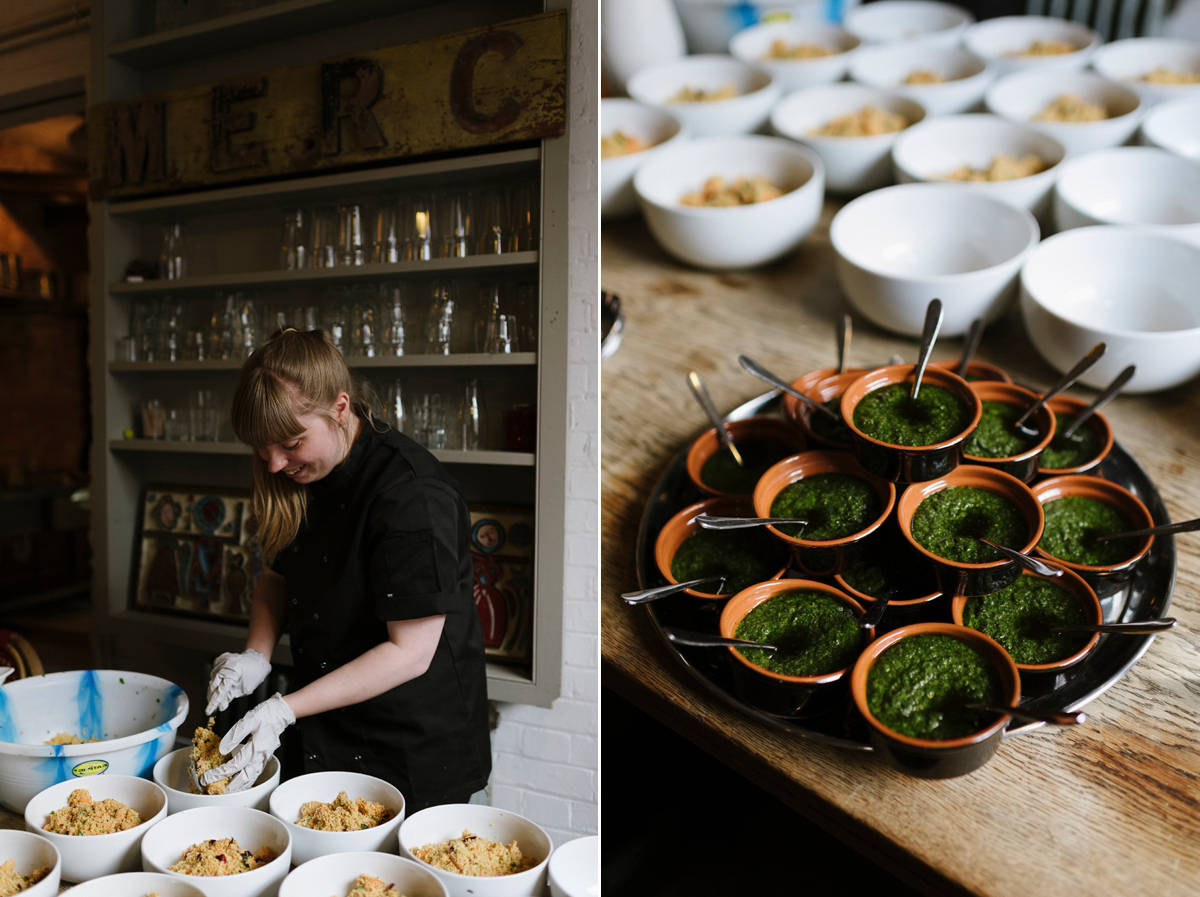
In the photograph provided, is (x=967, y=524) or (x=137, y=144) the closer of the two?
(x=967, y=524)

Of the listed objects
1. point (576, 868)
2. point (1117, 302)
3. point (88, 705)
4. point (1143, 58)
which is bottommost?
point (576, 868)

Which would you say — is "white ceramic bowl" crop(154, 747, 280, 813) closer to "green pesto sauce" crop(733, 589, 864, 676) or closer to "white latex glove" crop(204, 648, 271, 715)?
"white latex glove" crop(204, 648, 271, 715)

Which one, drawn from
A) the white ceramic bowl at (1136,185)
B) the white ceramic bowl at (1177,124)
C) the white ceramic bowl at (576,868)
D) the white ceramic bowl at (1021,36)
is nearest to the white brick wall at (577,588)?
the white ceramic bowl at (576,868)

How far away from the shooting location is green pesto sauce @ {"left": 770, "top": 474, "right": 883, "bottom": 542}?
3.32 ft

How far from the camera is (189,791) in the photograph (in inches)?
38.1

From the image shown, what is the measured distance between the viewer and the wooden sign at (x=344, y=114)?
116cm

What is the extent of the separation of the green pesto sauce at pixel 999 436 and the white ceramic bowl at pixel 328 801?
3.02 feet

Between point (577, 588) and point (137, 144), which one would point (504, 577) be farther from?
point (137, 144)

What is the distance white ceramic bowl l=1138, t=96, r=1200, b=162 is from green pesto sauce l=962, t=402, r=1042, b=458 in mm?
1162

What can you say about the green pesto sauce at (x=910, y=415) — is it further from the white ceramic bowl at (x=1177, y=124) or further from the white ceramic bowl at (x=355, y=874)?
the white ceramic bowl at (x=1177, y=124)

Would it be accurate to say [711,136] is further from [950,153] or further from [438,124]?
[438,124]

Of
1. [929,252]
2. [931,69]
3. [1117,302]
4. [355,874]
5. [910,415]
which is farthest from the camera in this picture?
[931,69]

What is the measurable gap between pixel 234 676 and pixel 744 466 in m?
0.84

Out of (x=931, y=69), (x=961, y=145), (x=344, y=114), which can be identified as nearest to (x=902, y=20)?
(x=931, y=69)
